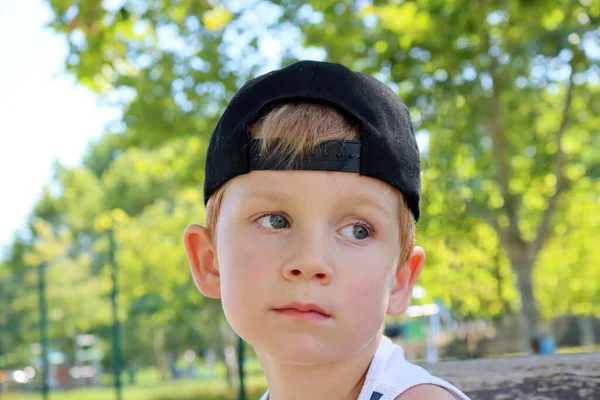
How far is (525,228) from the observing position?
1581 cm

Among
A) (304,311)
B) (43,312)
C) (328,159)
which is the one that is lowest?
(304,311)

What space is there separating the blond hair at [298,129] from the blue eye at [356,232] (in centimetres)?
11

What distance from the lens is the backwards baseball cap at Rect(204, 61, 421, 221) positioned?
154 cm

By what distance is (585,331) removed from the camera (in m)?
35.5

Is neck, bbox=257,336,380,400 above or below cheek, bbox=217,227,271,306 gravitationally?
below

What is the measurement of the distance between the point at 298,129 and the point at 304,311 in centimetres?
31

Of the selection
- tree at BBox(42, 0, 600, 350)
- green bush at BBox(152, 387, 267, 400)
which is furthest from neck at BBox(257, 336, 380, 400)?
green bush at BBox(152, 387, 267, 400)

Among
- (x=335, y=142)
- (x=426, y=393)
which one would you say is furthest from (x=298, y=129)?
(x=426, y=393)

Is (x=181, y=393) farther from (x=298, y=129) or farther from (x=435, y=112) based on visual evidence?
(x=298, y=129)

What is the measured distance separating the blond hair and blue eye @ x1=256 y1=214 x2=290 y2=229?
10 centimetres

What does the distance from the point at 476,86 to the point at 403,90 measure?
83cm

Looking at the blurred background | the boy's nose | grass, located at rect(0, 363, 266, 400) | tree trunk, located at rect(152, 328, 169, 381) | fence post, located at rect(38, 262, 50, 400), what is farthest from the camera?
tree trunk, located at rect(152, 328, 169, 381)

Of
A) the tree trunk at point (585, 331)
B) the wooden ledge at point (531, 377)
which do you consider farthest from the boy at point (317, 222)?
the tree trunk at point (585, 331)

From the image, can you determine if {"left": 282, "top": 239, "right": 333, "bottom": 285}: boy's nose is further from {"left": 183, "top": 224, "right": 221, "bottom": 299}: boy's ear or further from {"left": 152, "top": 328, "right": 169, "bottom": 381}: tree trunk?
{"left": 152, "top": 328, "right": 169, "bottom": 381}: tree trunk
